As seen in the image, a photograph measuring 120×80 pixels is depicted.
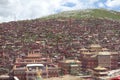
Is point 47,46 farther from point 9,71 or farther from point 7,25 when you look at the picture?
point 7,25

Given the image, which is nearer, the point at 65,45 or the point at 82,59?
the point at 82,59

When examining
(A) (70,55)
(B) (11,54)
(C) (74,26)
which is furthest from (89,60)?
(C) (74,26)

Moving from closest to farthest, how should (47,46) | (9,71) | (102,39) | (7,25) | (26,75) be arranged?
(26,75) → (9,71) → (47,46) → (102,39) → (7,25)

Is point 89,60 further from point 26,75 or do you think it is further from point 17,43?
point 17,43

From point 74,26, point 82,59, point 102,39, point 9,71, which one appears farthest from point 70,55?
point 74,26

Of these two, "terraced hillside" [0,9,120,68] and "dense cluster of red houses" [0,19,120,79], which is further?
"terraced hillside" [0,9,120,68]

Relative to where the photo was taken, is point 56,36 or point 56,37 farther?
point 56,36

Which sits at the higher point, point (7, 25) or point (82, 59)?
point (7, 25)

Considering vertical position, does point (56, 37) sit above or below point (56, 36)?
below

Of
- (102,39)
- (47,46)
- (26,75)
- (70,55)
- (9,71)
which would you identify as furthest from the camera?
(102,39)

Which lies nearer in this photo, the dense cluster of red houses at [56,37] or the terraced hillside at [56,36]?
the dense cluster of red houses at [56,37]
